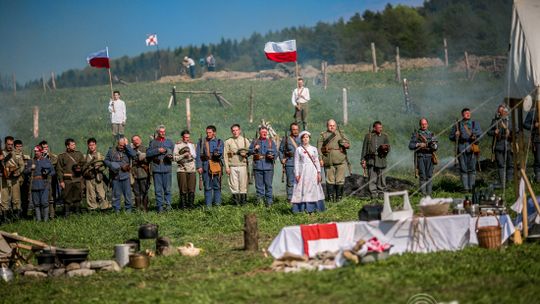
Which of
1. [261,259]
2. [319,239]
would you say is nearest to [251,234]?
[261,259]

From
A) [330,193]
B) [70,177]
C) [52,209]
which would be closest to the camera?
[330,193]

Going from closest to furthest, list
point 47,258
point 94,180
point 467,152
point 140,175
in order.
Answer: point 47,258 < point 467,152 < point 140,175 < point 94,180

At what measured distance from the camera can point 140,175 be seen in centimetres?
2139

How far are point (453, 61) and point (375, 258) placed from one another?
39943 millimetres

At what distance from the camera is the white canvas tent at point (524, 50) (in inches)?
554

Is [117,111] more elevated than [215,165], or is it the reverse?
[117,111]

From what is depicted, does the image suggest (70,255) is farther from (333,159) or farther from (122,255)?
(333,159)

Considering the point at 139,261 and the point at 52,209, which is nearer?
the point at 139,261

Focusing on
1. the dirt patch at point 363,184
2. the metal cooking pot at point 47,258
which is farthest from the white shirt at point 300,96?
the metal cooking pot at point 47,258

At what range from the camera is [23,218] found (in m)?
21.9

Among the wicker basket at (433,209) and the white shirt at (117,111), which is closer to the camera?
the wicker basket at (433,209)

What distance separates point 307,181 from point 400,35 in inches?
1930

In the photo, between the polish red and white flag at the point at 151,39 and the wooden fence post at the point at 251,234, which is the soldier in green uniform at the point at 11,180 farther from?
the polish red and white flag at the point at 151,39

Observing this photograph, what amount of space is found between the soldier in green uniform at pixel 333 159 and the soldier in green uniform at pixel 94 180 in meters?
5.29
